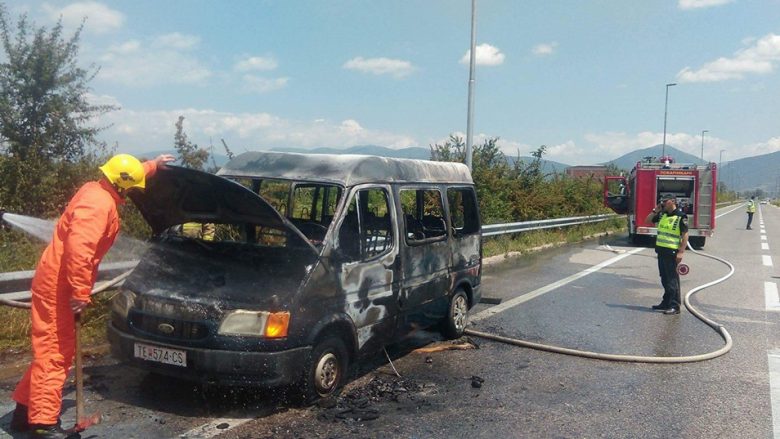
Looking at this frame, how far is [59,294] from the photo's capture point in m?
3.88

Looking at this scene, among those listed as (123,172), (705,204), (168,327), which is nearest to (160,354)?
(168,327)

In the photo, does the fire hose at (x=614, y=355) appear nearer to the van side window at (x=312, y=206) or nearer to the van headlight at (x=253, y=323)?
the van side window at (x=312, y=206)

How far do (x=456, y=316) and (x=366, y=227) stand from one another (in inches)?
75.6

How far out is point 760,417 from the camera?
15.9 ft

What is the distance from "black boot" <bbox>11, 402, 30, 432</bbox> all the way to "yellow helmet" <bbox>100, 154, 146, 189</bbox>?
1599 millimetres

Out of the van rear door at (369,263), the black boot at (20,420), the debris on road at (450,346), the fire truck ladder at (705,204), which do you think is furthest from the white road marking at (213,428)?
the fire truck ladder at (705,204)

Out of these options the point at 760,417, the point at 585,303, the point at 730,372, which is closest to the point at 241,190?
the point at 760,417

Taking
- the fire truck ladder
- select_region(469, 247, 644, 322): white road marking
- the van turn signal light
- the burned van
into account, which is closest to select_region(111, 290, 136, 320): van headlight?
the burned van

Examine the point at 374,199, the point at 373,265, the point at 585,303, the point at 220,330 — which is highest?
the point at 374,199

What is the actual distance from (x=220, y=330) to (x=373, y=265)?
56.1 inches

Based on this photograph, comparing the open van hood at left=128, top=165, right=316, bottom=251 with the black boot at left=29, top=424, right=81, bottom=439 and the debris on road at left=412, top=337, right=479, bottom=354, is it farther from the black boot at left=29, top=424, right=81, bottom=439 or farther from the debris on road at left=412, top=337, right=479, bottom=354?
the debris on road at left=412, top=337, right=479, bottom=354

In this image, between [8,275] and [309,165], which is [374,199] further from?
[8,275]

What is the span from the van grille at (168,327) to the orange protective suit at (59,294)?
0.61m

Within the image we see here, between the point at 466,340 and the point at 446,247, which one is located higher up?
the point at 446,247
